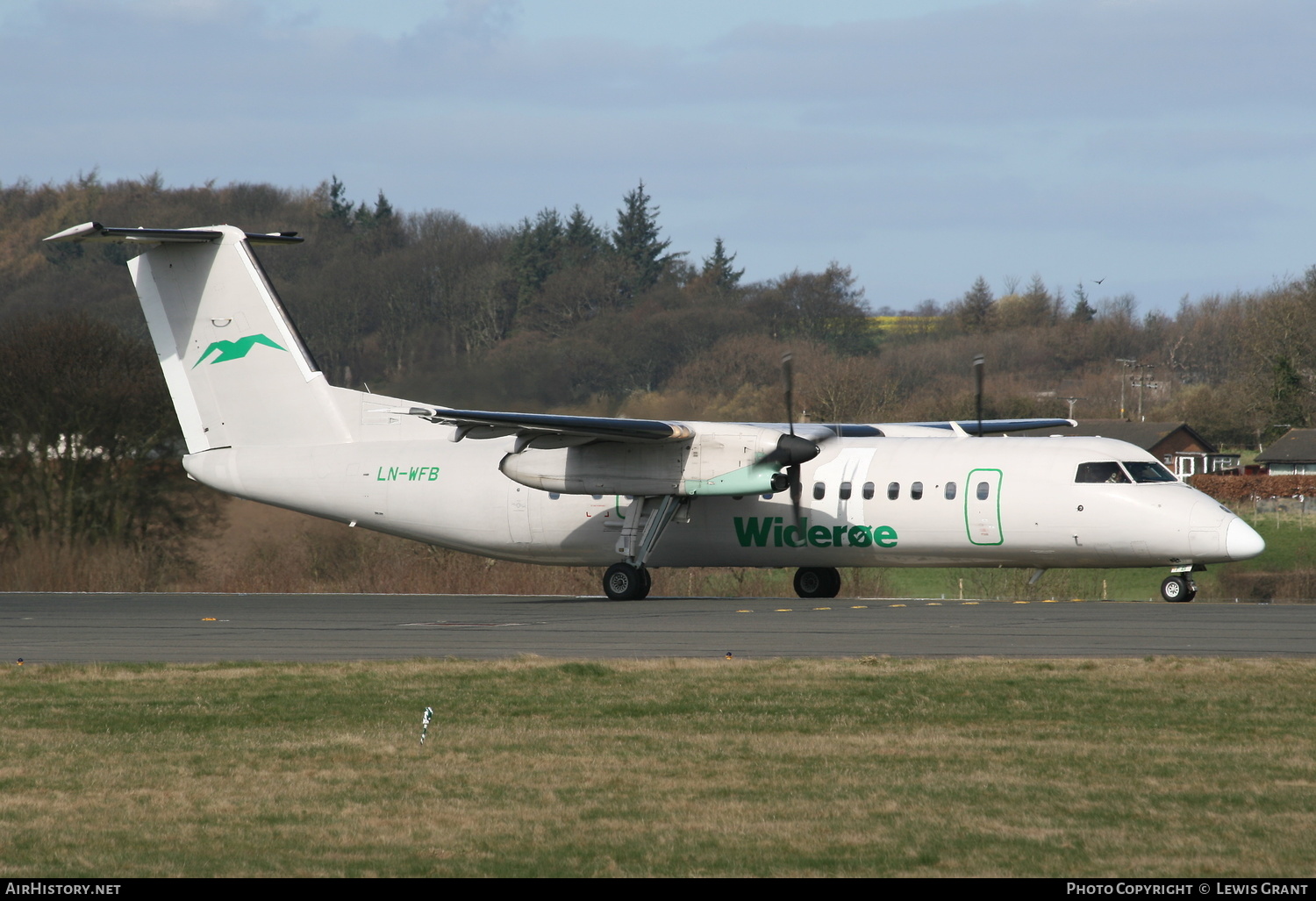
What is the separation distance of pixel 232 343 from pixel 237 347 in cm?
10

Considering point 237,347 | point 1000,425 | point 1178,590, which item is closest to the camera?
point 1178,590

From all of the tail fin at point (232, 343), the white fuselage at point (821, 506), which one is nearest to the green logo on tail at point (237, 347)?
the tail fin at point (232, 343)

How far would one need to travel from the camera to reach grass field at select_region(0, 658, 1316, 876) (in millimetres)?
6522

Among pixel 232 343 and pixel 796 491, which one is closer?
pixel 796 491

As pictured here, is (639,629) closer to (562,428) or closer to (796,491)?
(562,428)

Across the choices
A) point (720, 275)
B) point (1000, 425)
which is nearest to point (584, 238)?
point (720, 275)

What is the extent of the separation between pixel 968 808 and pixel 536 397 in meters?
22.0

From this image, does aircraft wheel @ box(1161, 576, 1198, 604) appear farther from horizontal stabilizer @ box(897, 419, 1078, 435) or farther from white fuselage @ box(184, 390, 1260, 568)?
horizontal stabilizer @ box(897, 419, 1078, 435)

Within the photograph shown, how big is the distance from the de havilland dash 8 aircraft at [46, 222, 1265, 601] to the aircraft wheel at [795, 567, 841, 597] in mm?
43

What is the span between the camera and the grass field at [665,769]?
6522 millimetres

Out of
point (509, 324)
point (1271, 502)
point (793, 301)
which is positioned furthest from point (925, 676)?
point (793, 301)

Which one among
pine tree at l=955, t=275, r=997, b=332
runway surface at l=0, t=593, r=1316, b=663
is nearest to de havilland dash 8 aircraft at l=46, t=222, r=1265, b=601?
runway surface at l=0, t=593, r=1316, b=663

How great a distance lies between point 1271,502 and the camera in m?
53.8

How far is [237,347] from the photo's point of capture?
2508 centimetres
